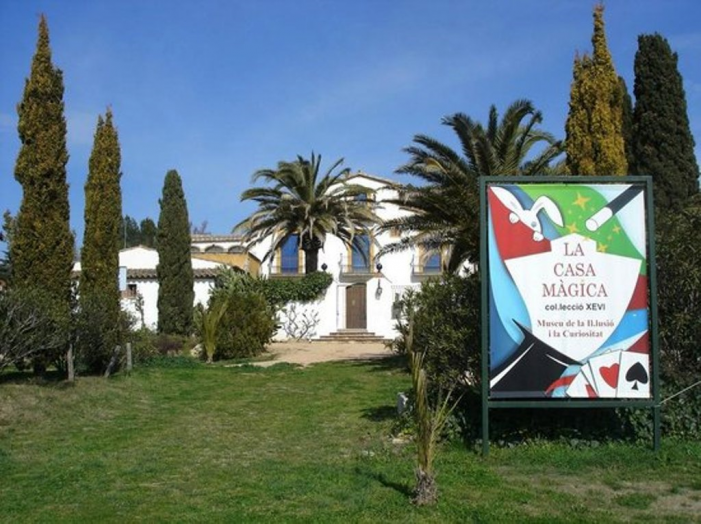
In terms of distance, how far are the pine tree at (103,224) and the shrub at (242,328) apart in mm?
6610

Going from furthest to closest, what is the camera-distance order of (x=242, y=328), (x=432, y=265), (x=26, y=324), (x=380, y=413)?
(x=432, y=265), (x=242, y=328), (x=26, y=324), (x=380, y=413)

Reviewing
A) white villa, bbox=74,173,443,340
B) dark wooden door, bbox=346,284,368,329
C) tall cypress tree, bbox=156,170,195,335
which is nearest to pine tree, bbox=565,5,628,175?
white villa, bbox=74,173,443,340

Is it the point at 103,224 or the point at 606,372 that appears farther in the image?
the point at 103,224

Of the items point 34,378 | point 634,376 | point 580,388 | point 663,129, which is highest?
point 663,129

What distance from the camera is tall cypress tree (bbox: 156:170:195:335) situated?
98.1 feet

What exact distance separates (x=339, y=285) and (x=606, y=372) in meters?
27.6

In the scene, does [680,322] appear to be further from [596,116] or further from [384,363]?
[384,363]

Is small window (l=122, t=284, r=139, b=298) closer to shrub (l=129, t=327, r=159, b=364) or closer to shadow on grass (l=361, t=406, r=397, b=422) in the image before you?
shrub (l=129, t=327, r=159, b=364)

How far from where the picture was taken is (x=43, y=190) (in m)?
14.3

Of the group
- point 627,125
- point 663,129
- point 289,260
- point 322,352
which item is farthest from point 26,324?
point 289,260

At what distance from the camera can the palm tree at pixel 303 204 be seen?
29672 millimetres

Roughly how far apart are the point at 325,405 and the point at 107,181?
8.08 meters

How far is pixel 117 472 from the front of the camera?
7418 millimetres

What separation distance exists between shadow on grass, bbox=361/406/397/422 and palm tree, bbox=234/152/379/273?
17.9 m
